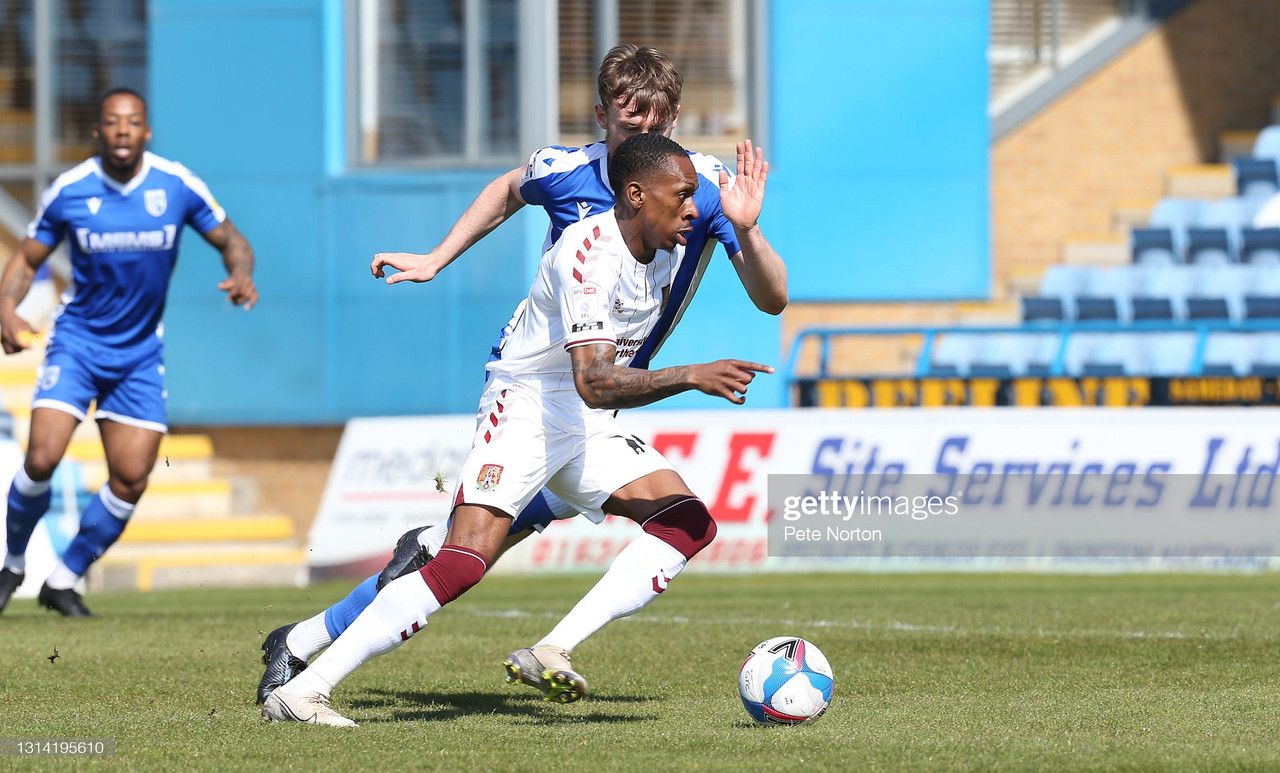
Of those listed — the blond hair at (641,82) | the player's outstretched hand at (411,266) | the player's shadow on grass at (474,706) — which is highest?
the blond hair at (641,82)

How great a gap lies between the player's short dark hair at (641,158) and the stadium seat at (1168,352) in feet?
42.2

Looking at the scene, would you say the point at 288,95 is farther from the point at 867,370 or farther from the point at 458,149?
the point at 867,370

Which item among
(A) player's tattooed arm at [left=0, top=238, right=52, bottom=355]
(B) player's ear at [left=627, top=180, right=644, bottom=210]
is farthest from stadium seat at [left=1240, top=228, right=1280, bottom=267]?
(B) player's ear at [left=627, top=180, right=644, bottom=210]

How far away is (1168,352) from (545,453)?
13327 mm

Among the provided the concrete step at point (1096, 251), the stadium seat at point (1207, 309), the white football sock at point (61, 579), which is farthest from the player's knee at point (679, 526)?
the concrete step at point (1096, 251)

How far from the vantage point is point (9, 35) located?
2050 centimetres

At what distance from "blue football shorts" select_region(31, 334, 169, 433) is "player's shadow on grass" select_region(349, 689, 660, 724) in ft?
11.7

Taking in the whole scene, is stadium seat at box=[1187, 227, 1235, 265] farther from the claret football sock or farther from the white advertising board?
the claret football sock

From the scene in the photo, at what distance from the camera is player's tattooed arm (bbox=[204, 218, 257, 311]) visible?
916 centimetres

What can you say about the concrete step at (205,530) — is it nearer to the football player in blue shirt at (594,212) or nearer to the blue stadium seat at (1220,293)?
the blue stadium seat at (1220,293)

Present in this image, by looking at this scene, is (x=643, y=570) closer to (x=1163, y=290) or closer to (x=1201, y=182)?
(x=1163, y=290)

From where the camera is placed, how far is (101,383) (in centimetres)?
952

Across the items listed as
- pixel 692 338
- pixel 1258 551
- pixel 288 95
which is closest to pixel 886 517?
pixel 1258 551

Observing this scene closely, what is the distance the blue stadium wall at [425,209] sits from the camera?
709 inches
